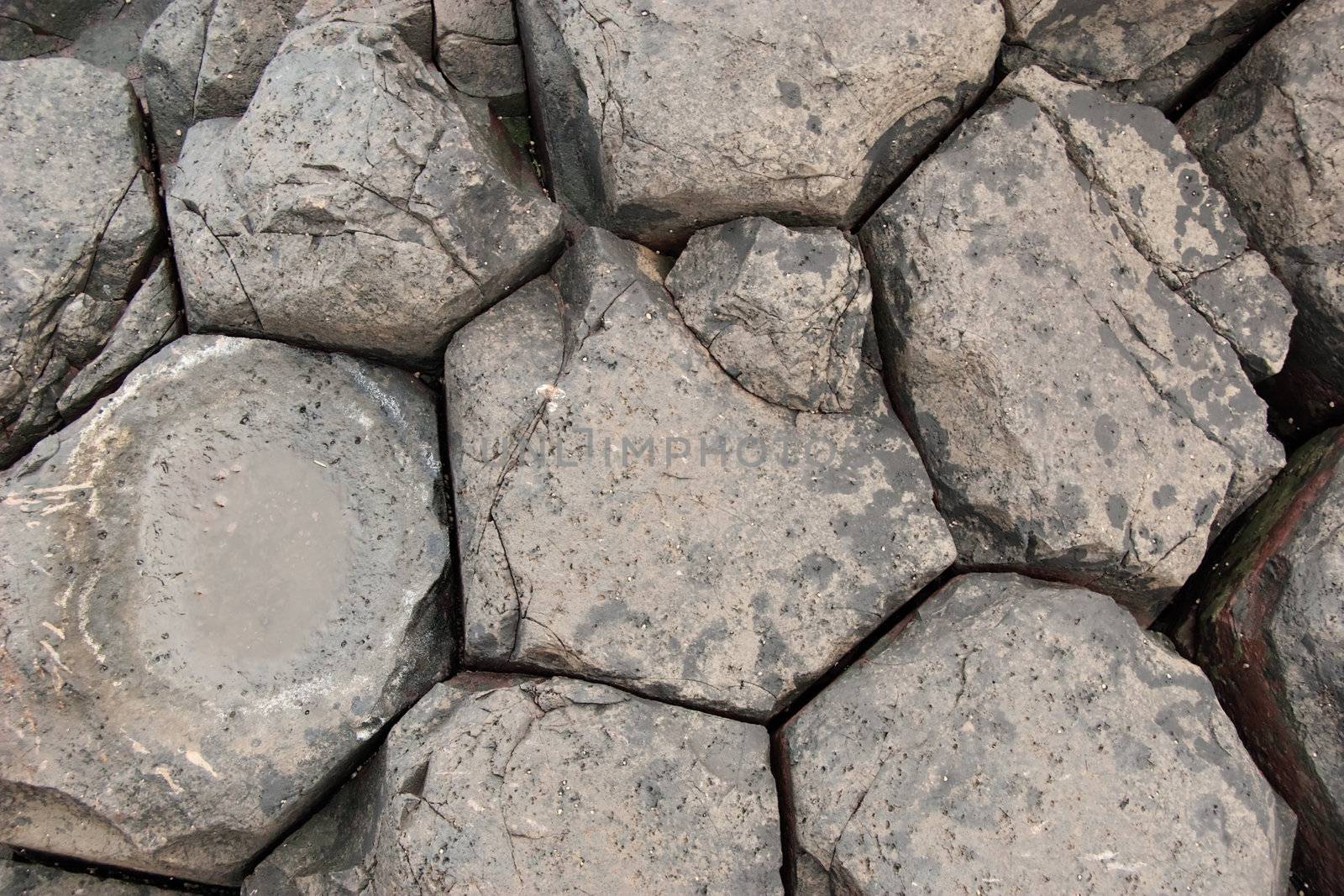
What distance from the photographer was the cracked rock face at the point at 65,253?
2.10 m

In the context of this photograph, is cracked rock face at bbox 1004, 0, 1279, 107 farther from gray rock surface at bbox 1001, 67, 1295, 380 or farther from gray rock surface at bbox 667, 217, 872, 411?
gray rock surface at bbox 667, 217, 872, 411

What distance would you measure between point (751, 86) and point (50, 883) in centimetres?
226

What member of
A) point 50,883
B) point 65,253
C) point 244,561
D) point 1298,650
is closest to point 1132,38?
point 1298,650

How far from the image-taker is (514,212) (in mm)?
2035

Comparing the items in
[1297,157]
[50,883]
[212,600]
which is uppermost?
[1297,157]

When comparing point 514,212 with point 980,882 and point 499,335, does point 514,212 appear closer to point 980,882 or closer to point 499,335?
point 499,335

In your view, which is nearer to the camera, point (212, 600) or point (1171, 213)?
point (212, 600)

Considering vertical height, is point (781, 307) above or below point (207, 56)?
above

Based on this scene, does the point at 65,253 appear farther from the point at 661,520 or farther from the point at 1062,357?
the point at 1062,357

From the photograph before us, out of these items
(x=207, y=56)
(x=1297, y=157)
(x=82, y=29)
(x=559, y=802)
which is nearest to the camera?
(x=559, y=802)

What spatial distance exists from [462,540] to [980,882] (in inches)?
49.3

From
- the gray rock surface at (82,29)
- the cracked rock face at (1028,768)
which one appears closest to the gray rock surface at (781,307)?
the cracked rock face at (1028,768)

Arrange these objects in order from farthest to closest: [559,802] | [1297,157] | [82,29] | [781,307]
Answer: [82,29] → [1297,157] → [781,307] → [559,802]

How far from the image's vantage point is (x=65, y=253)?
6.95 feet
